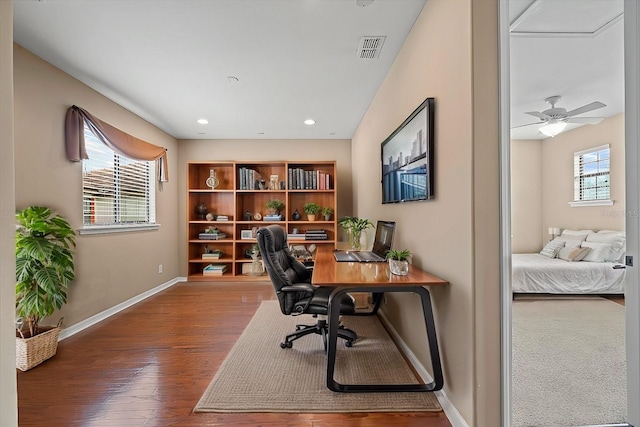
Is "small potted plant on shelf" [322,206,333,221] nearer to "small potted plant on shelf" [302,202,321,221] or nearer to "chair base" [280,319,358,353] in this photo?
"small potted plant on shelf" [302,202,321,221]

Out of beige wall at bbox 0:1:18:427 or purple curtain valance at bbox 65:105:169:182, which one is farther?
purple curtain valance at bbox 65:105:169:182

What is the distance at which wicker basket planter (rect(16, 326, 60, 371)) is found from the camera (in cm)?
216

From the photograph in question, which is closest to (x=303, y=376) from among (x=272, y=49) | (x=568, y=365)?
(x=568, y=365)

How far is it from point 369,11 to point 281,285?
2096 millimetres

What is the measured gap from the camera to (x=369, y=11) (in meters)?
1.96

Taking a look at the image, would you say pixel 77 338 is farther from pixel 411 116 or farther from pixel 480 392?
pixel 411 116

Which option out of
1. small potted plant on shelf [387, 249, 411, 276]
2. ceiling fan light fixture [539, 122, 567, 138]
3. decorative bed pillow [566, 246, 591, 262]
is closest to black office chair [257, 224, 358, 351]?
small potted plant on shelf [387, 249, 411, 276]

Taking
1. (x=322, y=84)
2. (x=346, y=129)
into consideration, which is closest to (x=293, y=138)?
(x=346, y=129)

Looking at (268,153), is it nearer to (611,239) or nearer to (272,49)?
(272,49)

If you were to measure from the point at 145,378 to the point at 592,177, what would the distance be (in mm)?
4972

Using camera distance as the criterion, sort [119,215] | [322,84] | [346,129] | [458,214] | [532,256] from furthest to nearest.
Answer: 1. [346,129]
2. [532,256]
3. [119,215]
4. [322,84]
5. [458,214]

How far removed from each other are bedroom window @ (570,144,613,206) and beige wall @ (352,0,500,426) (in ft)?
7.15

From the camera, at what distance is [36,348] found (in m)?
2.23

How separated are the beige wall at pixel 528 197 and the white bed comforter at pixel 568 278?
0.93 metres
